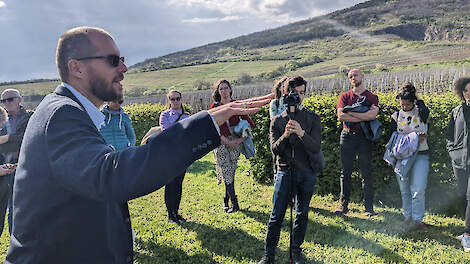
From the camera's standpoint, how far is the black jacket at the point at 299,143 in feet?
12.9

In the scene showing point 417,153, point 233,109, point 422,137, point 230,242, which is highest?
point 233,109

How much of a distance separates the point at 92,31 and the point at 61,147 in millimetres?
585

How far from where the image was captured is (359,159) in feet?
18.2

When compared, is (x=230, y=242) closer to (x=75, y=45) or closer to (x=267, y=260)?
(x=267, y=260)

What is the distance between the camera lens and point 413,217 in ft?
16.5

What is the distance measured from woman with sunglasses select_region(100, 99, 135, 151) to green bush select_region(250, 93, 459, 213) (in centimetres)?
385

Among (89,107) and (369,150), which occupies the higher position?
(89,107)

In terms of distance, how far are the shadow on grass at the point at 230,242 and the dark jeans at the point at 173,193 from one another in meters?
0.40

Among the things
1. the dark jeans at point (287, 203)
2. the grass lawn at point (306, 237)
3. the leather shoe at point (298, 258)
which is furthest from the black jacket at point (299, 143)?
the grass lawn at point (306, 237)

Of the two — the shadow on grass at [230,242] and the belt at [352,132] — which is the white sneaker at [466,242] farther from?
the shadow on grass at [230,242]

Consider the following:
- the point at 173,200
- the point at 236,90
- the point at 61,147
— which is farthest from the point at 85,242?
the point at 236,90

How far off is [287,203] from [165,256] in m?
2.06

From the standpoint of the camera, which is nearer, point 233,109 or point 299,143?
point 233,109

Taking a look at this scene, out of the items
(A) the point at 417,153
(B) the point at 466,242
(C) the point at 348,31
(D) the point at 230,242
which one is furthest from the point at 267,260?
(C) the point at 348,31
